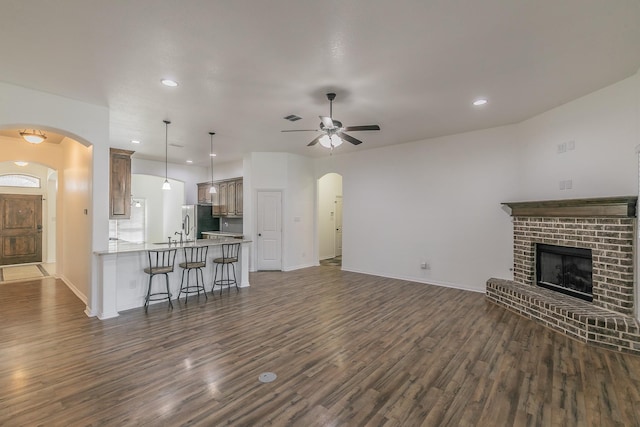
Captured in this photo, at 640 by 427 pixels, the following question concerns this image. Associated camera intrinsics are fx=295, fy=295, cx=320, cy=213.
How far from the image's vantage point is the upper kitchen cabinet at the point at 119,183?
6031mm

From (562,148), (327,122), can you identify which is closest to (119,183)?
(327,122)

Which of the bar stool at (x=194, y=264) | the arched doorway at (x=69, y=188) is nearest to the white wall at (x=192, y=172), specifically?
the arched doorway at (x=69, y=188)

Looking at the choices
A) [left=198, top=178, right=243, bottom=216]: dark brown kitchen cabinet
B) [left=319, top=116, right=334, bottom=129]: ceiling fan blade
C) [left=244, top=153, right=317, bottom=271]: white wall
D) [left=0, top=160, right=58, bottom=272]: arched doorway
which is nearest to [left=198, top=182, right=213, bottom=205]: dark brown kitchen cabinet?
[left=198, top=178, right=243, bottom=216]: dark brown kitchen cabinet

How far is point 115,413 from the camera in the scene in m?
2.19

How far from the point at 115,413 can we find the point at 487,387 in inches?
117

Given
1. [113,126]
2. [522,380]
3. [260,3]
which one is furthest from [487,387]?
[113,126]

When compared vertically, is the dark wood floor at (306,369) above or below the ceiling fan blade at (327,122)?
below

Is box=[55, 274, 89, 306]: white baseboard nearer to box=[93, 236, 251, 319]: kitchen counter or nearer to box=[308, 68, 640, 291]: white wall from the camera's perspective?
box=[93, 236, 251, 319]: kitchen counter

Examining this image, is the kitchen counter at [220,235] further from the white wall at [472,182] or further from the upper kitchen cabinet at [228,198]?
the white wall at [472,182]

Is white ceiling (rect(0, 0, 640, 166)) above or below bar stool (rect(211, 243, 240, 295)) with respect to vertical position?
above

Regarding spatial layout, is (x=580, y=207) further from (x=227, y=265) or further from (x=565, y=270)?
(x=227, y=265)

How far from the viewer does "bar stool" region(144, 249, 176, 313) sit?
4578 millimetres

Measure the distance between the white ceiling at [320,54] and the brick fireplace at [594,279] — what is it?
5.07 feet

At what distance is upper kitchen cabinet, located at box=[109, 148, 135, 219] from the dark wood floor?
2183mm
